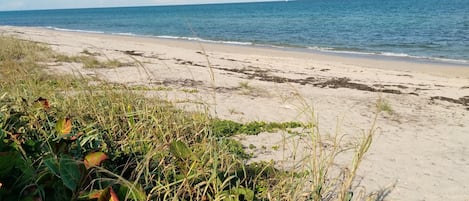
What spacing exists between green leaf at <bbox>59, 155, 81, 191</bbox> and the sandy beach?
126cm

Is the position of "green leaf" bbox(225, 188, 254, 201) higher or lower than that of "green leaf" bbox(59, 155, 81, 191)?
lower

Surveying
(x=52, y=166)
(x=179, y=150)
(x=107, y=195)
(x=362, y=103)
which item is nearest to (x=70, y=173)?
(x=52, y=166)

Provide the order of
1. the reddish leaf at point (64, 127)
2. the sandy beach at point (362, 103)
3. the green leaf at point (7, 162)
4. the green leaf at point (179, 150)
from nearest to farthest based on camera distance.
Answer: the green leaf at point (7, 162)
the green leaf at point (179, 150)
the reddish leaf at point (64, 127)
the sandy beach at point (362, 103)

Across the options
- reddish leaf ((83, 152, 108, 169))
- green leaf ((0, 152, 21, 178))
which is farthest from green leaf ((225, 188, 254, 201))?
green leaf ((0, 152, 21, 178))

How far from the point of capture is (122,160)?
3002 mm

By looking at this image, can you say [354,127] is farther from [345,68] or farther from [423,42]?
[423,42]

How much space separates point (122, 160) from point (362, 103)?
6.33 m

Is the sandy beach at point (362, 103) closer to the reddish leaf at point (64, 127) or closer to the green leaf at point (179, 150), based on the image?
the green leaf at point (179, 150)

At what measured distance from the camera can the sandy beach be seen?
4633mm

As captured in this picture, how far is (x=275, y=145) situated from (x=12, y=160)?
Answer: 12.3 feet

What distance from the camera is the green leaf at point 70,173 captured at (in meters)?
1.80

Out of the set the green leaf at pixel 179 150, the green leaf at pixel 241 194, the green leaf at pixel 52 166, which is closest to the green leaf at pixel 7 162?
the green leaf at pixel 52 166

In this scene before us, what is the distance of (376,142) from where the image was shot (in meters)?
5.79

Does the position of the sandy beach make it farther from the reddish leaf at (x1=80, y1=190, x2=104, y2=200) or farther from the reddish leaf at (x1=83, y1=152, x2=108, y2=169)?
the reddish leaf at (x1=80, y1=190, x2=104, y2=200)
